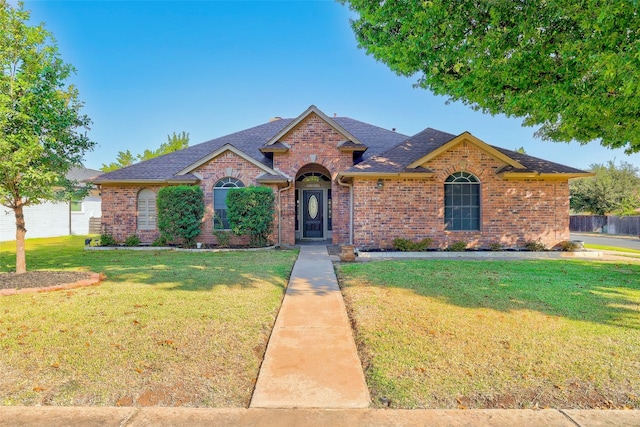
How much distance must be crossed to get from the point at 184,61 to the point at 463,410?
17268 mm

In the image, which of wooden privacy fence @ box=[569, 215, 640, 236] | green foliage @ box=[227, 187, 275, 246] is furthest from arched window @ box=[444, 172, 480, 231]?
wooden privacy fence @ box=[569, 215, 640, 236]

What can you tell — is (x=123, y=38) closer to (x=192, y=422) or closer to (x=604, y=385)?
(x=192, y=422)

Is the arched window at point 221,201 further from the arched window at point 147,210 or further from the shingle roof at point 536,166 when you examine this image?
the shingle roof at point 536,166

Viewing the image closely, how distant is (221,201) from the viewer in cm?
1514

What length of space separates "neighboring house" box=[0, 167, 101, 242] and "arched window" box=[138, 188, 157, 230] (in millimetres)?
7113

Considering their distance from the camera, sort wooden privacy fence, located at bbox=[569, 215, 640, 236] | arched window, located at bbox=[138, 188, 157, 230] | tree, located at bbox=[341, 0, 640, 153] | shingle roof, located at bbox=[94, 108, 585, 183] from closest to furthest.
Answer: tree, located at bbox=[341, 0, 640, 153] → shingle roof, located at bbox=[94, 108, 585, 183] → arched window, located at bbox=[138, 188, 157, 230] → wooden privacy fence, located at bbox=[569, 215, 640, 236]

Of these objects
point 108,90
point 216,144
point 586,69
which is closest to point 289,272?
point 586,69

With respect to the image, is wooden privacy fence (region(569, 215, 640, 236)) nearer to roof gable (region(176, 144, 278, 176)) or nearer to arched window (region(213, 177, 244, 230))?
roof gable (region(176, 144, 278, 176))

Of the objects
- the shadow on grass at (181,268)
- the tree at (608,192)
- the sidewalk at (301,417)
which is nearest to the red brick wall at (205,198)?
the shadow on grass at (181,268)

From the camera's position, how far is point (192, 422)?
262 cm

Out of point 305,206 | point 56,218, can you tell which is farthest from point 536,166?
point 56,218

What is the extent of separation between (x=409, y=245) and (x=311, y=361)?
9.68 m

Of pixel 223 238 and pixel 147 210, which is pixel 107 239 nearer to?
pixel 147 210

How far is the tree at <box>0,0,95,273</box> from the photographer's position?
6.93 metres
